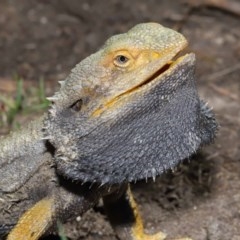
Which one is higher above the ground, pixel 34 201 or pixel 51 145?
pixel 51 145

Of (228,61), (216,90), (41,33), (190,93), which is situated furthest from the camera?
(41,33)

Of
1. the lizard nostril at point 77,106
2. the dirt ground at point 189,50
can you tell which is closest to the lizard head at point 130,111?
the lizard nostril at point 77,106

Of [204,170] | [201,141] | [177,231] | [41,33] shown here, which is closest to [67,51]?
[41,33]

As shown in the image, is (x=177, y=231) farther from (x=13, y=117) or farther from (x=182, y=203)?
(x=13, y=117)

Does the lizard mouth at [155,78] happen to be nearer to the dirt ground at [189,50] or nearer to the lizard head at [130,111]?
the lizard head at [130,111]

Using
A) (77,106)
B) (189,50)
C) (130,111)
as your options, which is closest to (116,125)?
(130,111)

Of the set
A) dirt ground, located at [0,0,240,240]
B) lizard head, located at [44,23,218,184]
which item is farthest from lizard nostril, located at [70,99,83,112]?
dirt ground, located at [0,0,240,240]

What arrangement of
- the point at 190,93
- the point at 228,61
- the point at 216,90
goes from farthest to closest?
the point at 228,61
the point at 216,90
the point at 190,93
